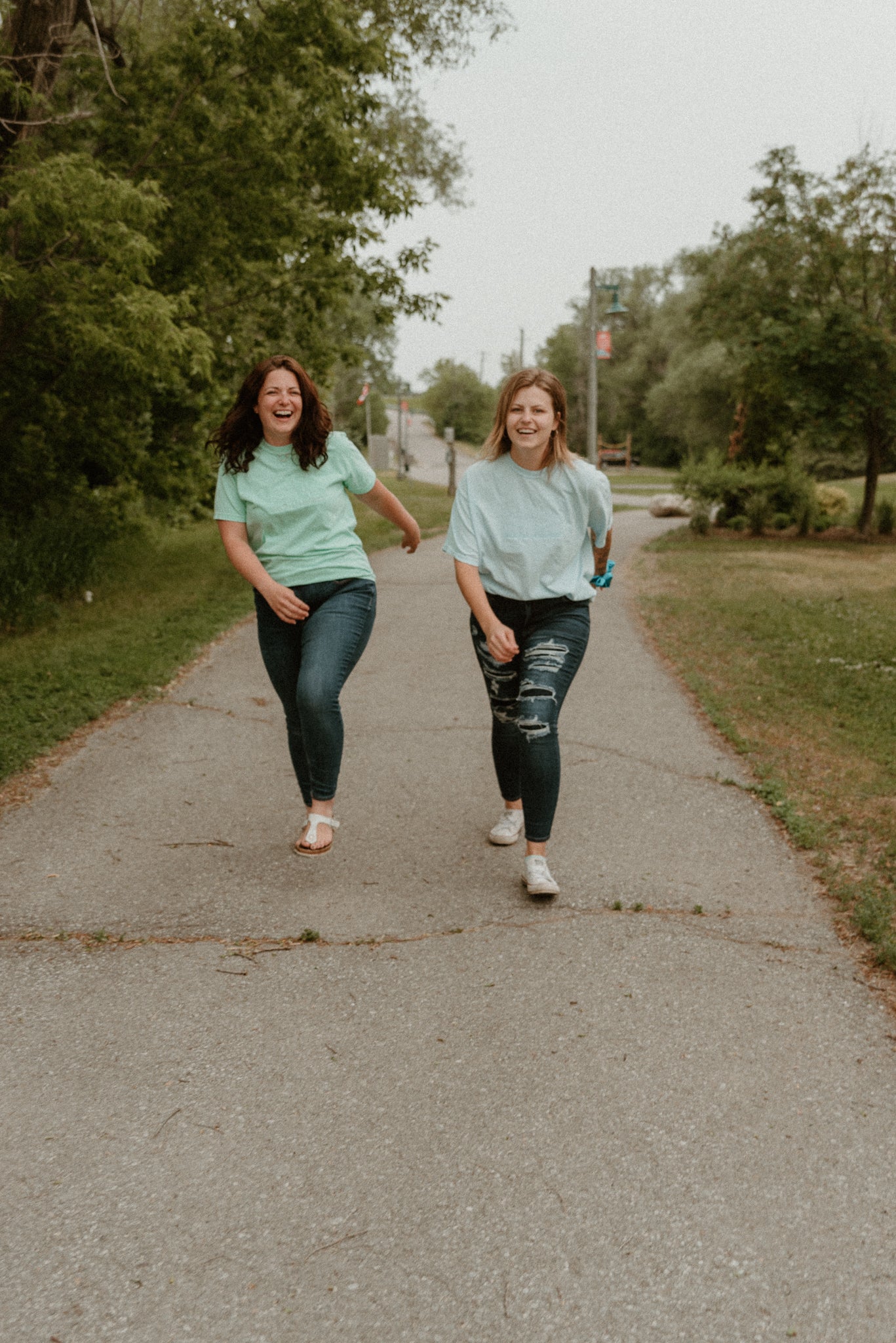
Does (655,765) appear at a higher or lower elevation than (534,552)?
lower

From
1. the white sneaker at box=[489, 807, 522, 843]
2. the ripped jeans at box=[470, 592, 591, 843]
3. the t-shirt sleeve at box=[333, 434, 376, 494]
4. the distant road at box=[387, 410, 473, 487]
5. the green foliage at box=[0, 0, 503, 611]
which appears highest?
the green foliage at box=[0, 0, 503, 611]

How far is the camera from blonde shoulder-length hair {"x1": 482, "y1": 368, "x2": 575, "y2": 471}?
391cm

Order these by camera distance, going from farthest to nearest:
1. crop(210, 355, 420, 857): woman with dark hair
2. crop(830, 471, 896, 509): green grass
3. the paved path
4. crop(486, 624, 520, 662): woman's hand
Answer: crop(830, 471, 896, 509): green grass, crop(210, 355, 420, 857): woman with dark hair, crop(486, 624, 520, 662): woman's hand, the paved path

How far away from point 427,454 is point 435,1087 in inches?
3565

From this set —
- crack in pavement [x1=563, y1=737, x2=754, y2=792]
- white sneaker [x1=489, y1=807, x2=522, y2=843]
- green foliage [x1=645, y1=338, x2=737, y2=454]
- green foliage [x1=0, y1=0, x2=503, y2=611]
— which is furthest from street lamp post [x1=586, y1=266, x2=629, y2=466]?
white sneaker [x1=489, y1=807, x2=522, y2=843]

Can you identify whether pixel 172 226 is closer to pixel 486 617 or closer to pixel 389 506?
pixel 389 506

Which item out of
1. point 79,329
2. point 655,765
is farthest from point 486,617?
point 79,329

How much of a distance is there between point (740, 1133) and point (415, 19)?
15033 mm

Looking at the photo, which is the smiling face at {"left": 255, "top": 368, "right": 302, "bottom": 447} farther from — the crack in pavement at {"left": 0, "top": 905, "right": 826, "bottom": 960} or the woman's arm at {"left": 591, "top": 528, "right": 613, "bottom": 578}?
the crack in pavement at {"left": 0, "top": 905, "right": 826, "bottom": 960}

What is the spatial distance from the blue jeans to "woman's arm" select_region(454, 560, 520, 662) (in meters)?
0.37

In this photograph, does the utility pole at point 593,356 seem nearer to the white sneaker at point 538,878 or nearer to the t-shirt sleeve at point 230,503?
the t-shirt sleeve at point 230,503

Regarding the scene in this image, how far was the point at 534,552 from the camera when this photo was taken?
3951 millimetres

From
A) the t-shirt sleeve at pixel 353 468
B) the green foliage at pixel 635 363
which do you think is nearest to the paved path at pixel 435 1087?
the t-shirt sleeve at pixel 353 468

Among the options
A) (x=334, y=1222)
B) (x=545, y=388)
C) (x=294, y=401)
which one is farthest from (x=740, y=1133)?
(x=294, y=401)
